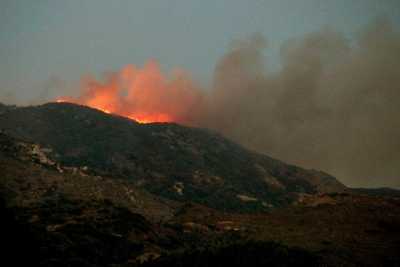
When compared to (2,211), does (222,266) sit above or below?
below

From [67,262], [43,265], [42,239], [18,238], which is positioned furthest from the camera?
[42,239]

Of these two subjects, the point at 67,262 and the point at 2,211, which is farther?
the point at 67,262

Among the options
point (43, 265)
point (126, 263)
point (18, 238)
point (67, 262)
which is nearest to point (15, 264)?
point (18, 238)

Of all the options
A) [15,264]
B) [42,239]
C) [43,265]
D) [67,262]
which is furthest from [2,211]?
[42,239]

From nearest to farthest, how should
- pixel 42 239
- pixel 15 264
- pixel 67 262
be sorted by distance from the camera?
pixel 15 264
pixel 67 262
pixel 42 239

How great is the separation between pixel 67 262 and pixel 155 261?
3545 centimetres

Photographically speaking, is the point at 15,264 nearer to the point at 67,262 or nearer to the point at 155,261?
the point at 67,262

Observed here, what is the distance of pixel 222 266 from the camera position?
656 feet

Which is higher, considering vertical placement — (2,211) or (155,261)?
(2,211)

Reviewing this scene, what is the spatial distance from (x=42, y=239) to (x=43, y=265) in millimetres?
33919

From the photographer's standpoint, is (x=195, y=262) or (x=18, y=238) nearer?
(x=18, y=238)

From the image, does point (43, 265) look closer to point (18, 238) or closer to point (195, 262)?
point (195, 262)

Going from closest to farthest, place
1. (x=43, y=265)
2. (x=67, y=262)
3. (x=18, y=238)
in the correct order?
1. (x=18, y=238)
2. (x=43, y=265)
3. (x=67, y=262)

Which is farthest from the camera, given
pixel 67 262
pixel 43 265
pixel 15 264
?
pixel 67 262
